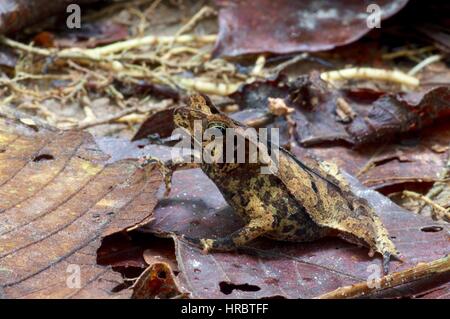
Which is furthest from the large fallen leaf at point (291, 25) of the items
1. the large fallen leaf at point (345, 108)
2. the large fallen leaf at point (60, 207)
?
the large fallen leaf at point (60, 207)

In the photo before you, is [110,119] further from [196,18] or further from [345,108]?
[196,18]

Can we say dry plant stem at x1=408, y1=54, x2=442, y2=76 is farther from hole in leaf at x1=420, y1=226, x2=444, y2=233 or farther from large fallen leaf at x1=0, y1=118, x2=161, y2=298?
large fallen leaf at x1=0, y1=118, x2=161, y2=298

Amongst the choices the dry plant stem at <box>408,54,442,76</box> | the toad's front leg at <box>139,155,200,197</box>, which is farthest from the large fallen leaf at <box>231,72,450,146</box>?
the toad's front leg at <box>139,155,200,197</box>

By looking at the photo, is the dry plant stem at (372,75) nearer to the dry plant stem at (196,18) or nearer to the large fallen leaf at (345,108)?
the large fallen leaf at (345,108)

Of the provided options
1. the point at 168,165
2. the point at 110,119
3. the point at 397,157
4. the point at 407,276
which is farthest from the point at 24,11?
the point at 407,276

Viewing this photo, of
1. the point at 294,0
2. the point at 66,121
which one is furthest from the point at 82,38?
the point at 294,0
